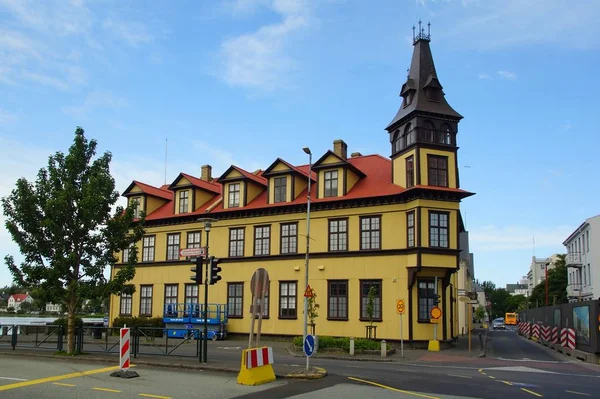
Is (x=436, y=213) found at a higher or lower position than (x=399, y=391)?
higher

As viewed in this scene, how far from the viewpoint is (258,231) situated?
1436 inches

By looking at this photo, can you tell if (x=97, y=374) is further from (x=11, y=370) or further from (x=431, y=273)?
(x=431, y=273)

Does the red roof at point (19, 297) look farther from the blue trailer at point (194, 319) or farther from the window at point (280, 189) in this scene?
the window at point (280, 189)

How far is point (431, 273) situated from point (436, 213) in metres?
3.30

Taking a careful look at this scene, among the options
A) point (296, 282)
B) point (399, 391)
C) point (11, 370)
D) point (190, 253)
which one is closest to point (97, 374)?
point (11, 370)

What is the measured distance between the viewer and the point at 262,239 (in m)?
36.2

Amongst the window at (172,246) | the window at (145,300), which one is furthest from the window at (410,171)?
the window at (145,300)

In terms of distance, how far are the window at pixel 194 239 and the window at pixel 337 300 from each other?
10541 mm

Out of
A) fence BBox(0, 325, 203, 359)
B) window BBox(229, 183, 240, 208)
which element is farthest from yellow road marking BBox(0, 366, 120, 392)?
window BBox(229, 183, 240, 208)

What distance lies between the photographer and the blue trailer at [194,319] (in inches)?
1362

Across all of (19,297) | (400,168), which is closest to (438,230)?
(400,168)

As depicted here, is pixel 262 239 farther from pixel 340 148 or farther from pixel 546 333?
pixel 546 333

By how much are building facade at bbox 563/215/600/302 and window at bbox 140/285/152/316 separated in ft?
143

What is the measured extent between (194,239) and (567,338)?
2418cm
